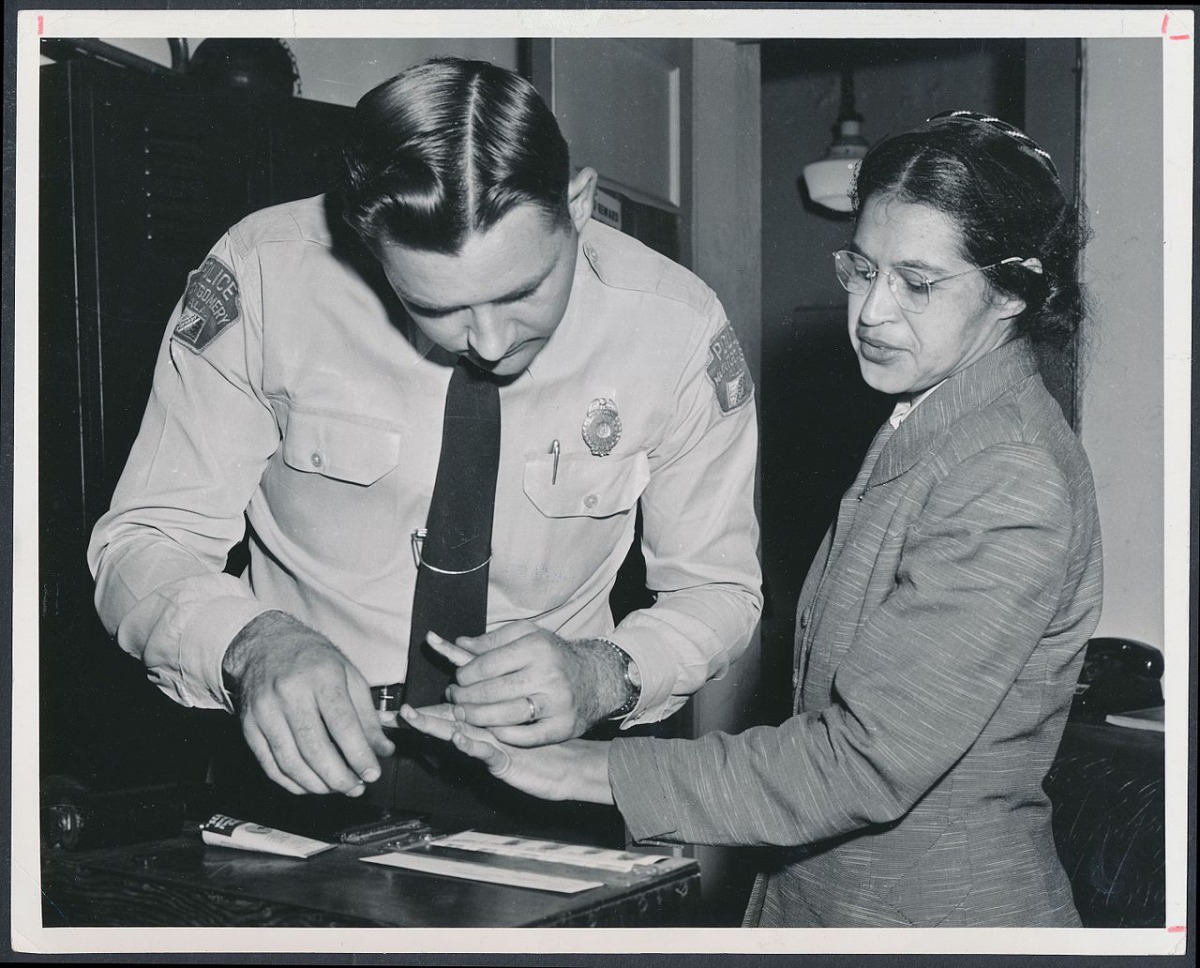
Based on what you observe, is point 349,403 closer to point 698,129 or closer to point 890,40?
point 698,129

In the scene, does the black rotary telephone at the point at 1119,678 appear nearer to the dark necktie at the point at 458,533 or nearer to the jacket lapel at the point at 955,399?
the jacket lapel at the point at 955,399

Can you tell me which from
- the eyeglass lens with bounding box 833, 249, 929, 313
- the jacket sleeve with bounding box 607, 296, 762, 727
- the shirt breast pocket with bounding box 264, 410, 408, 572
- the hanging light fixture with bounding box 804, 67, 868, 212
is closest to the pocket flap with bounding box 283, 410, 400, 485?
the shirt breast pocket with bounding box 264, 410, 408, 572

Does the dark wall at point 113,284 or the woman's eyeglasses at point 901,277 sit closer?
the woman's eyeglasses at point 901,277

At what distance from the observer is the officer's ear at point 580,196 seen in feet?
4.42

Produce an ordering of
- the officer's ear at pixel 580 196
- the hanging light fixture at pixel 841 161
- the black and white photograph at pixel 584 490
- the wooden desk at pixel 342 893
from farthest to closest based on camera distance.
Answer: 1. the hanging light fixture at pixel 841 161
2. the officer's ear at pixel 580 196
3. the black and white photograph at pixel 584 490
4. the wooden desk at pixel 342 893

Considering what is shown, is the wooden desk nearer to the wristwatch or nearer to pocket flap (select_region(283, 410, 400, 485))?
the wristwatch

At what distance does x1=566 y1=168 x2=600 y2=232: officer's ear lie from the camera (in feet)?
4.42

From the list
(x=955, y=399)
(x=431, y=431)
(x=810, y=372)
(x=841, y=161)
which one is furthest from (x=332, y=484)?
(x=841, y=161)

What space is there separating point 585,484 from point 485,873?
1.94 ft

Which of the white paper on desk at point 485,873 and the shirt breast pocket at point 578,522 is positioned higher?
the shirt breast pocket at point 578,522

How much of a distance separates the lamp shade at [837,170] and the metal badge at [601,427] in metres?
0.77

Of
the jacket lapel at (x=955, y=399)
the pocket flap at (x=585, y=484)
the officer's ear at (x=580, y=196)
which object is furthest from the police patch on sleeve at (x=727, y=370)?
the jacket lapel at (x=955, y=399)

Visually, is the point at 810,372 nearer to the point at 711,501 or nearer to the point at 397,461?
the point at 711,501

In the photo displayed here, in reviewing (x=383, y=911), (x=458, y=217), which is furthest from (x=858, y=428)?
(x=383, y=911)
